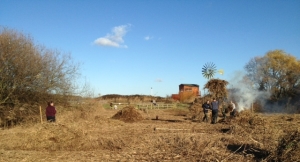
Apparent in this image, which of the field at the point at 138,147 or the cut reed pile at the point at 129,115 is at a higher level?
the cut reed pile at the point at 129,115

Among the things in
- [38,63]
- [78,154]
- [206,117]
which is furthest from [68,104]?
[78,154]

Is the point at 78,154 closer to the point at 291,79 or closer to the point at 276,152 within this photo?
the point at 276,152

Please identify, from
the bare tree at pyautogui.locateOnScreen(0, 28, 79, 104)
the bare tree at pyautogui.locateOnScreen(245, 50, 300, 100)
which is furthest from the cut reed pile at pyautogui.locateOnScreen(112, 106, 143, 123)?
the bare tree at pyautogui.locateOnScreen(245, 50, 300, 100)

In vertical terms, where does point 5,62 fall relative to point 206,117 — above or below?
above

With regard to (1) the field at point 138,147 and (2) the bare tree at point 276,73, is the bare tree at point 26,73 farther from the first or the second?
(2) the bare tree at point 276,73

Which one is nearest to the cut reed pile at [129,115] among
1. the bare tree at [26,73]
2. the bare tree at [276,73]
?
the bare tree at [26,73]

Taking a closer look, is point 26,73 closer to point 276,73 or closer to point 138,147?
point 138,147

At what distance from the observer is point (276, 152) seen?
7.98 metres

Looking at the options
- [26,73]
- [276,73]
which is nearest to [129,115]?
[26,73]

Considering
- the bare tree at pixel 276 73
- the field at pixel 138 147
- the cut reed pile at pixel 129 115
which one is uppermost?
the bare tree at pixel 276 73

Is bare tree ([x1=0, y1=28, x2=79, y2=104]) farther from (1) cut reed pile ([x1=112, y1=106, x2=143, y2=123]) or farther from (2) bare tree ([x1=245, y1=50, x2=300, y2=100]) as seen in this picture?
(2) bare tree ([x1=245, y1=50, x2=300, y2=100])

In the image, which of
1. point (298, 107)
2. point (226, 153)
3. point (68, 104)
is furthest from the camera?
point (298, 107)

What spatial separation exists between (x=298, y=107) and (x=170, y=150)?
90.2 ft

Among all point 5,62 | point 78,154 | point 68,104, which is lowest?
point 78,154
